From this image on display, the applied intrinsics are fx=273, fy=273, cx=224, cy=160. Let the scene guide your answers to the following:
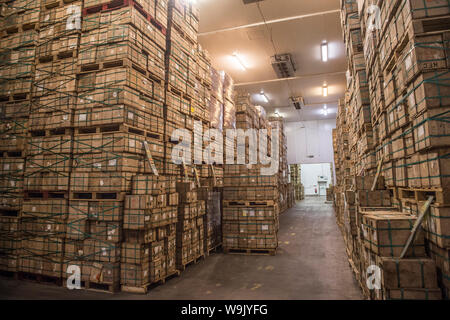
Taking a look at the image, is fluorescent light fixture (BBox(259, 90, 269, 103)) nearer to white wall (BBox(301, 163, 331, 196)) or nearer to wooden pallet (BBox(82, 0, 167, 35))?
wooden pallet (BBox(82, 0, 167, 35))

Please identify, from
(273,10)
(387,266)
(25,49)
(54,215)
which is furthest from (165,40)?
(387,266)

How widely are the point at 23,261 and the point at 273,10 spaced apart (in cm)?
1002

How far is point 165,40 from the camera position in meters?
6.27

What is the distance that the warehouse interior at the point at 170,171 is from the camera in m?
3.17

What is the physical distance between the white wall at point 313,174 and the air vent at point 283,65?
21.4m

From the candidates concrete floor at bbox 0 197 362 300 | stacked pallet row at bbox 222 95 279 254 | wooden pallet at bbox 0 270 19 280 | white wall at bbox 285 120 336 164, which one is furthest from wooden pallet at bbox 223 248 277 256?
white wall at bbox 285 120 336 164

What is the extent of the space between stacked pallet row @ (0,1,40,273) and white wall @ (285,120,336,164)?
2260 cm

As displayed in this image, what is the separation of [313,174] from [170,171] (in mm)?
30393

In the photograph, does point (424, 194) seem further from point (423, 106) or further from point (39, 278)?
point (39, 278)

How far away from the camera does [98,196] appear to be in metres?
4.95

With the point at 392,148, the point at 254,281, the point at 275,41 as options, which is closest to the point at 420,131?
the point at 392,148

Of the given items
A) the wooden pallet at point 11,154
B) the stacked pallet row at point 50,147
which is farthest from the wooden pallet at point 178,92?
the wooden pallet at point 11,154

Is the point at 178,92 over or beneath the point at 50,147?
over
